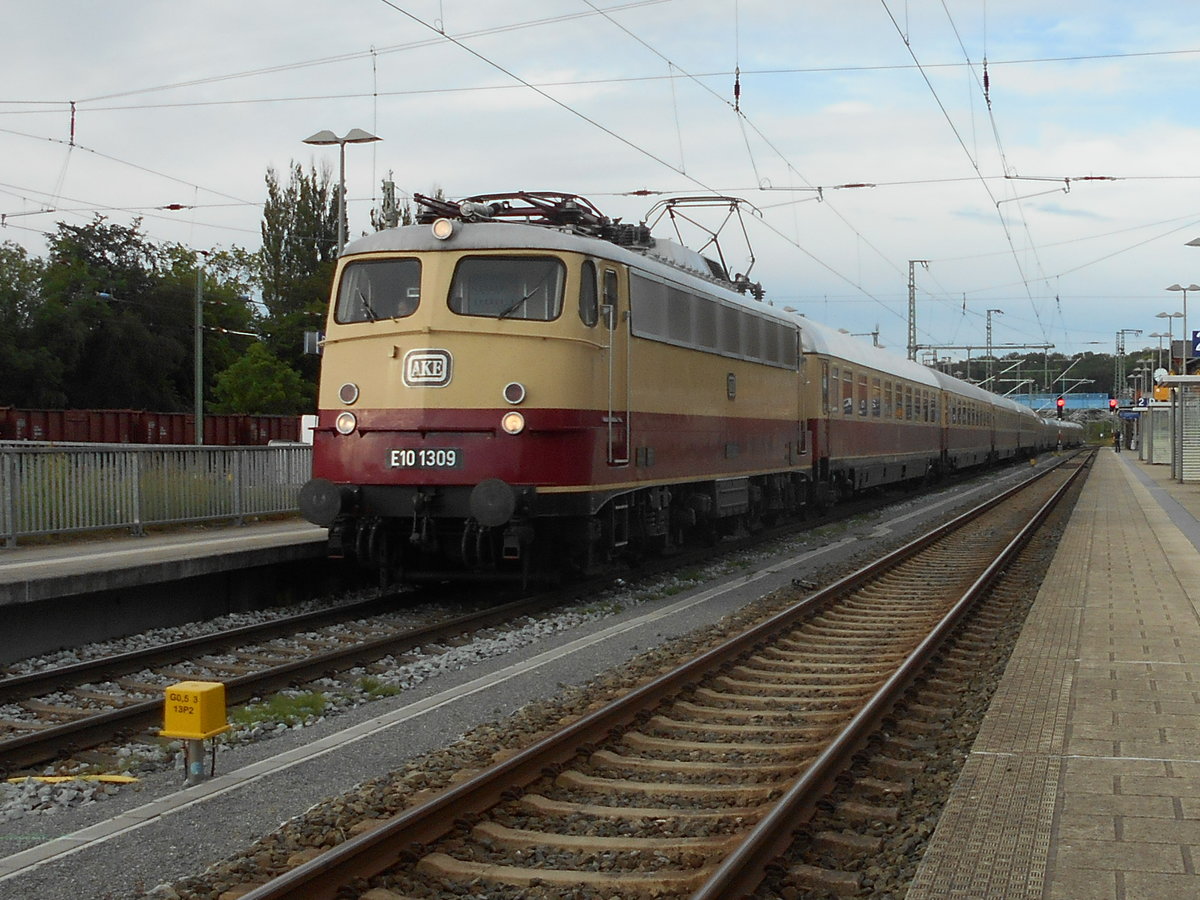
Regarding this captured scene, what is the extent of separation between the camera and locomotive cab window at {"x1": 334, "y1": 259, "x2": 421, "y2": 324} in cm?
1243

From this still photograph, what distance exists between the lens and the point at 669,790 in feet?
20.9

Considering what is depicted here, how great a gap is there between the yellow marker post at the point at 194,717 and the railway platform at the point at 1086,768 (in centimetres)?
343

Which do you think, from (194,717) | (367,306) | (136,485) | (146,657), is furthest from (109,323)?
(194,717)

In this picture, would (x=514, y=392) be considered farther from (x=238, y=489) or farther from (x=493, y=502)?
(x=238, y=489)

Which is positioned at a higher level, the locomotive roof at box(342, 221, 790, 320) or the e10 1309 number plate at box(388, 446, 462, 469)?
the locomotive roof at box(342, 221, 790, 320)

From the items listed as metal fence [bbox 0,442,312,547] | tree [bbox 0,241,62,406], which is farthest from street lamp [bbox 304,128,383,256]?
tree [bbox 0,241,62,406]

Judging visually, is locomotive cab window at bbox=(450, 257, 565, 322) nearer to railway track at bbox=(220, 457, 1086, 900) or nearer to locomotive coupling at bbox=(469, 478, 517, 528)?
locomotive coupling at bbox=(469, 478, 517, 528)

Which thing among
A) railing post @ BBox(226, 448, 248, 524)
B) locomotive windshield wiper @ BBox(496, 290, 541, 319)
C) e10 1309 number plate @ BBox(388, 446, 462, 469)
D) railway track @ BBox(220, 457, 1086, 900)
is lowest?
railway track @ BBox(220, 457, 1086, 900)

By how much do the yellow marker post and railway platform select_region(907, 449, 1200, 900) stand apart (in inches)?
135

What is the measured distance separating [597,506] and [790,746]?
5.42 metres

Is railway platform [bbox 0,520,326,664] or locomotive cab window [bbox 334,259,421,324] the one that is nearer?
railway platform [bbox 0,520,326,664]

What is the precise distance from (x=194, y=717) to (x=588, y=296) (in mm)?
6672

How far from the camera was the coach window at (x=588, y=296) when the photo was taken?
12.2m

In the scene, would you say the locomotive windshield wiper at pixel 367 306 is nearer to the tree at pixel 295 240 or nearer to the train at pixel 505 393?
the train at pixel 505 393
